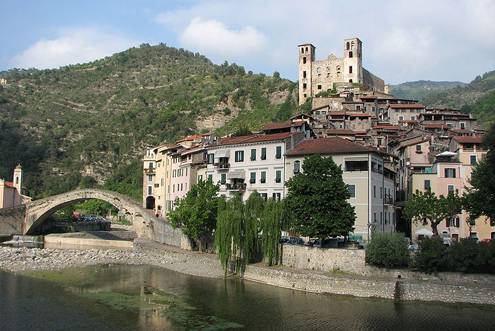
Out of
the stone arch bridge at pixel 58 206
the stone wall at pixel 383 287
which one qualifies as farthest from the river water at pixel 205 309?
the stone arch bridge at pixel 58 206

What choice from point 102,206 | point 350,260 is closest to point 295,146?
point 350,260

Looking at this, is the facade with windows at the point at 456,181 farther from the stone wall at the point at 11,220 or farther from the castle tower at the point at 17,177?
the castle tower at the point at 17,177

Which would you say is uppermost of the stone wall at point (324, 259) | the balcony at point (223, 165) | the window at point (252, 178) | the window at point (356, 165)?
the balcony at point (223, 165)

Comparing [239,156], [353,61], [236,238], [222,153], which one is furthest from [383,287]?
[353,61]

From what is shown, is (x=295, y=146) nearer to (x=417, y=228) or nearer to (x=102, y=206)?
(x=417, y=228)

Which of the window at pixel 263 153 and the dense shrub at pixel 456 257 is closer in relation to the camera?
the dense shrub at pixel 456 257

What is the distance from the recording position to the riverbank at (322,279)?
36656 mm

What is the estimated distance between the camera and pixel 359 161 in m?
51.3

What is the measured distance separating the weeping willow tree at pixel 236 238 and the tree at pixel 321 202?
4198mm

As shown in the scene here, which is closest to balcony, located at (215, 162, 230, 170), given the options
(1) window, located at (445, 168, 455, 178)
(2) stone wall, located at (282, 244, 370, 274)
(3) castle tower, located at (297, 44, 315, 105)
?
(2) stone wall, located at (282, 244, 370, 274)

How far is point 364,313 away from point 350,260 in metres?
7.51

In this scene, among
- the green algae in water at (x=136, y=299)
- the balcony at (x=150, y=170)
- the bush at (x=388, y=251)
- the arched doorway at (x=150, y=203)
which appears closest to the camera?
the green algae in water at (x=136, y=299)

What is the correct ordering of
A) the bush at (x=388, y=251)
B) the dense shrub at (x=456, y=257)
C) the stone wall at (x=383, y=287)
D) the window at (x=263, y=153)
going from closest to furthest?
the stone wall at (x=383, y=287) → the dense shrub at (x=456, y=257) → the bush at (x=388, y=251) → the window at (x=263, y=153)

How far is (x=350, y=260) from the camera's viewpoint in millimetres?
41656
